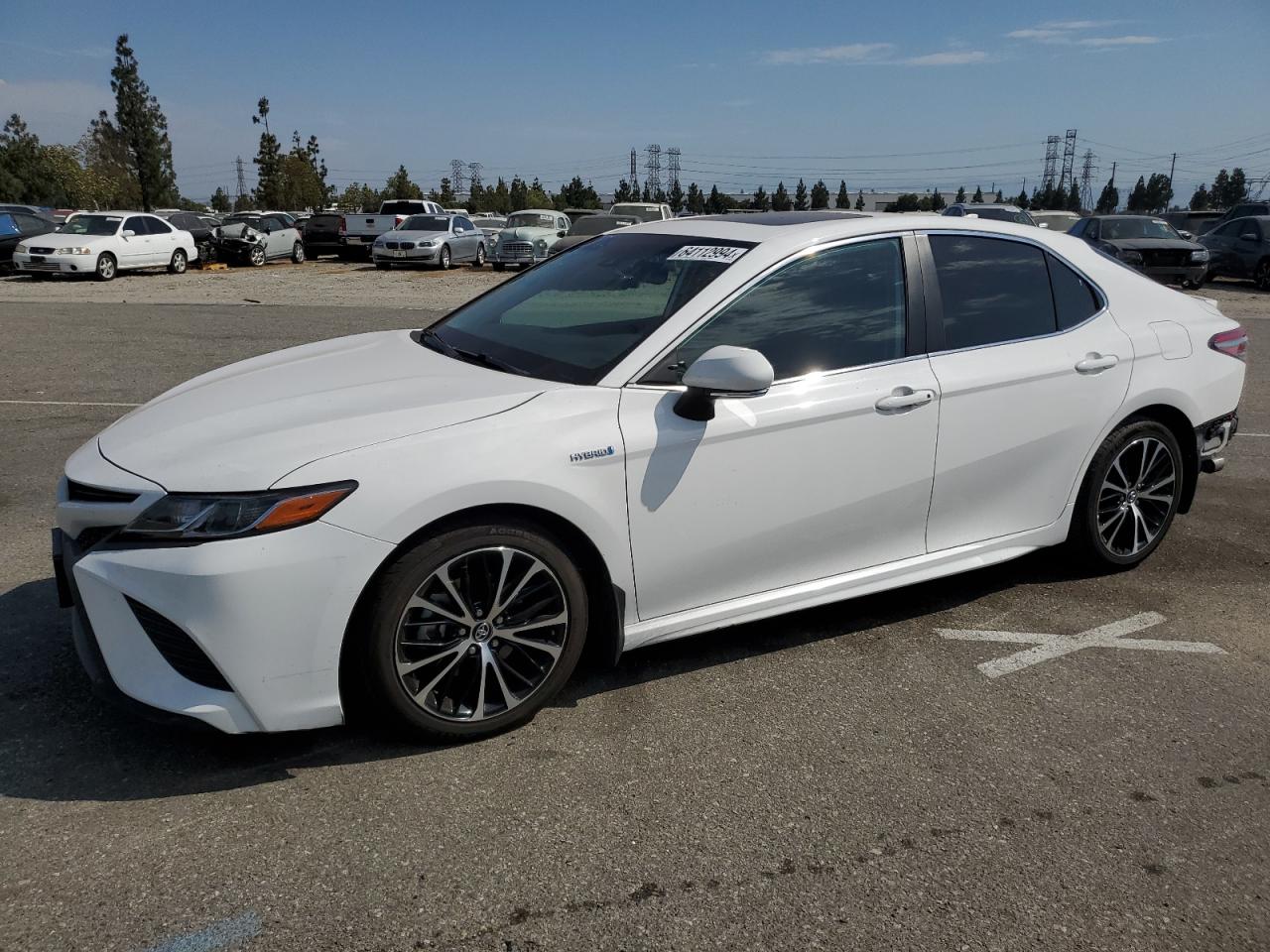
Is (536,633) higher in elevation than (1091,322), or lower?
lower

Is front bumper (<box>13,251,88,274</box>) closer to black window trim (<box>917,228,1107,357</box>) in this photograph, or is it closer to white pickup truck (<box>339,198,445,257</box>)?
white pickup truck (<box>339,198,445,257</box>)

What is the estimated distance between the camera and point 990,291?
4.30 m

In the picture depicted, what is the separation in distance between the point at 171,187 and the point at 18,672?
282 ft

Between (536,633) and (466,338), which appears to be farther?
(466,338)

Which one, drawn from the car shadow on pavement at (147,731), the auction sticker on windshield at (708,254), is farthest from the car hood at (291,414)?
the auction sticker on windshield at (708,254)

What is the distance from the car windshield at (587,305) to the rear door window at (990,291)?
2.91 feet

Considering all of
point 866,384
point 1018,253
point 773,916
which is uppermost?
point 1018,253

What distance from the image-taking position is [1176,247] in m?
22.4

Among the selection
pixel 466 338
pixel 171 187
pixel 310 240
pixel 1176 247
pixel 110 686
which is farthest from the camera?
pixel 171 187

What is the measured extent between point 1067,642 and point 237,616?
315 cm

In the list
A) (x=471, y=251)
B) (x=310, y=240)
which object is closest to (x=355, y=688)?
(x=471, y=251)

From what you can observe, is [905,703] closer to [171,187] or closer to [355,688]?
[355,688]

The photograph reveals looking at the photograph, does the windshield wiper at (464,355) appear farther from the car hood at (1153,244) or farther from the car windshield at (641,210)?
the car windshield at (641,210)

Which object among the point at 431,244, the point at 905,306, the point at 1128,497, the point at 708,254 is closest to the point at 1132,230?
the point at 431,244
